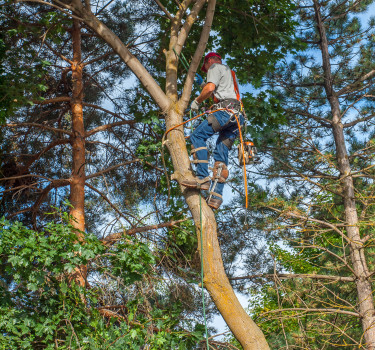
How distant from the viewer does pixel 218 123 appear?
596cm

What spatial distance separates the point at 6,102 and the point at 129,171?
133 inches

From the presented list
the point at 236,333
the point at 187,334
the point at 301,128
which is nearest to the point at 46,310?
the point at 187,334

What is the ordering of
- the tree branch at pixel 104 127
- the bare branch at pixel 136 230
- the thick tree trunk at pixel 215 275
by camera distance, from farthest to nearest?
the tree branch at pixel 104 127
the bare branch at pixel 136 230
the thick tree trunk at pixel 215 275

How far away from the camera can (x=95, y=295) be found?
6719mm

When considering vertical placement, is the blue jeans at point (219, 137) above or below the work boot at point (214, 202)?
above

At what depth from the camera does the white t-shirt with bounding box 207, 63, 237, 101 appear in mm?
6059

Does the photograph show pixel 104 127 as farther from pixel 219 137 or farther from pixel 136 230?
pixel 219 137

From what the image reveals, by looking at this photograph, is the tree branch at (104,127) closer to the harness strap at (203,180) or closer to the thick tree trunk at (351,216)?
the thick tree trunk at (351,216)

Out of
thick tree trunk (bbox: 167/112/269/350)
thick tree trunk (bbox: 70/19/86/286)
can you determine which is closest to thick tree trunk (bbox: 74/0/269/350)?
thick tree trunk (bbox: 167/112/269/350)

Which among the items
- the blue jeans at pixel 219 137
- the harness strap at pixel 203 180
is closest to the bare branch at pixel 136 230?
the blue jeans at pixel 219 137

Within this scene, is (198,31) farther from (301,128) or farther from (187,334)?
(187,334)

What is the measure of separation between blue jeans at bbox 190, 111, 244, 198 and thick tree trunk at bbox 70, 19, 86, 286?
9.28 feet

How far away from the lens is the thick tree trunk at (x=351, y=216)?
8547mm

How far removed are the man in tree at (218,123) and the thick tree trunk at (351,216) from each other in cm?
245
